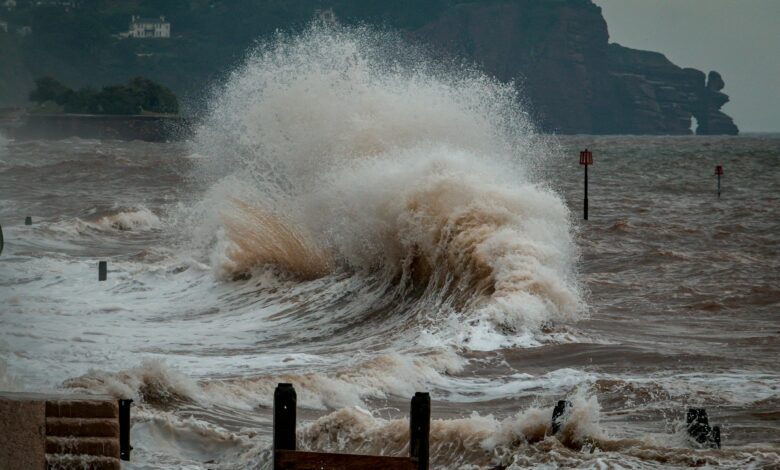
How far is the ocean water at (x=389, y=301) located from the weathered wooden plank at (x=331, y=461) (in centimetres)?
99

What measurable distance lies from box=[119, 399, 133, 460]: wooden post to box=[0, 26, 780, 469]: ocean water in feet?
0.91

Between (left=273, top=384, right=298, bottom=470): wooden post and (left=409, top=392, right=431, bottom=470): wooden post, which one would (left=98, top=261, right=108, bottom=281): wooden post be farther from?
(left=409, top=392, right=431, bottom=470): wooden post

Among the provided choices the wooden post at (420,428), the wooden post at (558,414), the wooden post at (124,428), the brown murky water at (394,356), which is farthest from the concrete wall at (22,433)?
the wooden post at (558,414)

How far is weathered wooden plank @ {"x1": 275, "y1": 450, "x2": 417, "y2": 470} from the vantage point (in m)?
6.57

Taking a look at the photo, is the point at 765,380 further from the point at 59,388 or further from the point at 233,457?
the point at 59,388

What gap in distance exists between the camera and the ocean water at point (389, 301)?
826 cm

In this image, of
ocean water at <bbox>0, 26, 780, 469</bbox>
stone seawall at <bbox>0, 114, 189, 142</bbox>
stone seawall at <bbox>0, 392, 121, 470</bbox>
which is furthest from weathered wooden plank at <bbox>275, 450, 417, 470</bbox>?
stone seawall at <bbox>0, 114, 189, 142</bbox>

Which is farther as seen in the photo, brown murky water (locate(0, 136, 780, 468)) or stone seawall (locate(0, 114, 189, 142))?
stone seawall (locate(0, 114, 189, 142))

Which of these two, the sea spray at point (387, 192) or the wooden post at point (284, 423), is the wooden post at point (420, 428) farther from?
the sea spray at point (387, 192)

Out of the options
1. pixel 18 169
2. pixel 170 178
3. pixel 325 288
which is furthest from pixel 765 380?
pixel 18 169

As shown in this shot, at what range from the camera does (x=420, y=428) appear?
21.6 ft

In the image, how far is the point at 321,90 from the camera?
21.8 metres

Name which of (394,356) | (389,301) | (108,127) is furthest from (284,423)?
(108,127)

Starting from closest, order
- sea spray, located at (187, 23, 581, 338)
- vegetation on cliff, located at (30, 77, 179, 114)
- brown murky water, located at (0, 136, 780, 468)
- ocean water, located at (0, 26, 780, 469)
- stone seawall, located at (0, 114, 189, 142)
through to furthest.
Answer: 1. brown murky water, located at (0, 136, 780, 468)
2. ocean water, located at (0, 26, 780, 469)
3. sea spray, located at (187, 23, 581, 338)
4. stone seawall, located at (0, 114, 189, 142)
5. vegetation on cliff, located at (30, 77, 179, 114)
